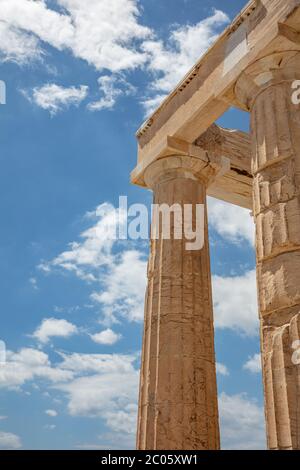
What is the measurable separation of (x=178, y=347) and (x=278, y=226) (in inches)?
198

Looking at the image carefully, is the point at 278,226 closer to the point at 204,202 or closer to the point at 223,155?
the point at 204,202

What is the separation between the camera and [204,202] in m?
16.7

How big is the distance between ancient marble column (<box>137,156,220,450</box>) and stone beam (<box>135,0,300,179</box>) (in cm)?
180

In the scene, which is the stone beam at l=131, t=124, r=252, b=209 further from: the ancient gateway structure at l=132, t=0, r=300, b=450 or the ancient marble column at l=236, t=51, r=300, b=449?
the ancient marble column at l=236, t=51, r=300, b=449

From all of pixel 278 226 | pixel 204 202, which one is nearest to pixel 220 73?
pixel 204 202

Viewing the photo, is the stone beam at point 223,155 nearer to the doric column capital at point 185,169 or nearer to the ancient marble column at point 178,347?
the doric column capital at point 185,169

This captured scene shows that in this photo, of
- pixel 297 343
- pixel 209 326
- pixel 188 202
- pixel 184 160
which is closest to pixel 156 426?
pixel 209 326

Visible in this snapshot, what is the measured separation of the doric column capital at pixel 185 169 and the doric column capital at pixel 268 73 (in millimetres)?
3927

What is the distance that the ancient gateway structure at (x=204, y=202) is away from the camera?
972cm

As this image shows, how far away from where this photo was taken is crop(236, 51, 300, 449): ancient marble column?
9031mm

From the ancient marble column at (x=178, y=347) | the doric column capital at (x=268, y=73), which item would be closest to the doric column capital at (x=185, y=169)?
the ancient marble column at (x=178, y=347)

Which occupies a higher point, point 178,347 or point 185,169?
point 185,169

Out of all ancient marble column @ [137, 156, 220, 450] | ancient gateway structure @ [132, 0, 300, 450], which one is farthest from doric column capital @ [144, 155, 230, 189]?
ancient marble column @ [137, 156, 220, 450]

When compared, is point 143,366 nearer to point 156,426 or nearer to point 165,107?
point 156,426
